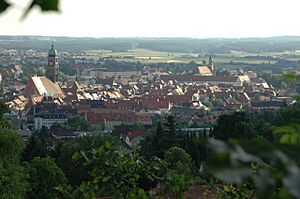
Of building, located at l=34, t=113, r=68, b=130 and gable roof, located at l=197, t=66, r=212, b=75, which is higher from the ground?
building, located at l=34, t=113, r=68, b=130

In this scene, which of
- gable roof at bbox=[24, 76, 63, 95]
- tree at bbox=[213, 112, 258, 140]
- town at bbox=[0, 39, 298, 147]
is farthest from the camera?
gable roof at bbox=[24, 76, 63, 95]

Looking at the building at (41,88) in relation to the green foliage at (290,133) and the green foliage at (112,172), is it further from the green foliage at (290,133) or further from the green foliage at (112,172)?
the green foliage at (290,133)

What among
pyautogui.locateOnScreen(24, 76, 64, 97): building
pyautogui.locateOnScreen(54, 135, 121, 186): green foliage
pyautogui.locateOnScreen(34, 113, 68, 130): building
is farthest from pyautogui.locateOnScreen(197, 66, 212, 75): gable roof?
pyautogui.locateOnScreen(54, 135, 121, 186): green foliage

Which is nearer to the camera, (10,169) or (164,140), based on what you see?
(10,169)

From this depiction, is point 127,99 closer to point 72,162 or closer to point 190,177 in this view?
point 72,162

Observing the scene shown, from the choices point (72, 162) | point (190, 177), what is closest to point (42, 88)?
point (72, 162)

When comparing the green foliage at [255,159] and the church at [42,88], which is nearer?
the green foliage at [255,159]

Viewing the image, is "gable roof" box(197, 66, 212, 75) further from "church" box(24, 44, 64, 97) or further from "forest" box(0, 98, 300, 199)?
"forest" box(0, 98, 300, 199)

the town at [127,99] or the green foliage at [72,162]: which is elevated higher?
the green foliage at [72,162]

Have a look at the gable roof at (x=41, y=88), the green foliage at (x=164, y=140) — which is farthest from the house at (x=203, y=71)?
the green foliage at (x=164, y=140)

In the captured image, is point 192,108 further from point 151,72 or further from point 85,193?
point 85,193

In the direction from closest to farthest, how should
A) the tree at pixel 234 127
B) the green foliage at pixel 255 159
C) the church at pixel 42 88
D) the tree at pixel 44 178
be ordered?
the green foliage at pixel 255 159
the tree at pixel 44 178
the tree at pixel 234 127
the church at pixel 42 88
